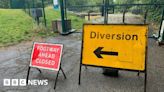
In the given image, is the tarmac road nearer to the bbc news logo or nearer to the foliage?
the bbc news logo

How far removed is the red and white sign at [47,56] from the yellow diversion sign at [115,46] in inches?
21.4

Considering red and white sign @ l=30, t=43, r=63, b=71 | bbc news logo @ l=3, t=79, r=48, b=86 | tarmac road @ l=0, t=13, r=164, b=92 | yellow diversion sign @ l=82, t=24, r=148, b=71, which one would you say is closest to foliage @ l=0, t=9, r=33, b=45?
tarmac road @ l=0, t=13, r=164, b=92

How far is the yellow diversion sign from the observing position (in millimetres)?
3652

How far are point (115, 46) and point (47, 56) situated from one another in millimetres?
1457

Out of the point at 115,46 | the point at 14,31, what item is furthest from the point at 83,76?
the point at 14,31

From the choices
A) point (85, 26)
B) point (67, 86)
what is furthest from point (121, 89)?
point (85, 26)

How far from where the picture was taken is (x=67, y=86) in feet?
13.5

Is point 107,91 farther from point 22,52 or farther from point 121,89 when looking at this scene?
point 22,52

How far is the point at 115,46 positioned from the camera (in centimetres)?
387

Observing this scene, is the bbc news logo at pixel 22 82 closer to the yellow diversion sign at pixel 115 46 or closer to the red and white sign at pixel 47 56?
the red and white sign at pixel 47 56

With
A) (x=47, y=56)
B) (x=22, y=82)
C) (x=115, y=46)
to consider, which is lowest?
(x=22, y=82)

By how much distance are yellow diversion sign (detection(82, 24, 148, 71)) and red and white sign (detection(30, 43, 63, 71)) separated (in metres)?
0.54

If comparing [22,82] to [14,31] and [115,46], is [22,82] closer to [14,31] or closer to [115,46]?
[115,46]

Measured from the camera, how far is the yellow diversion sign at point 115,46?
365 centimetres
